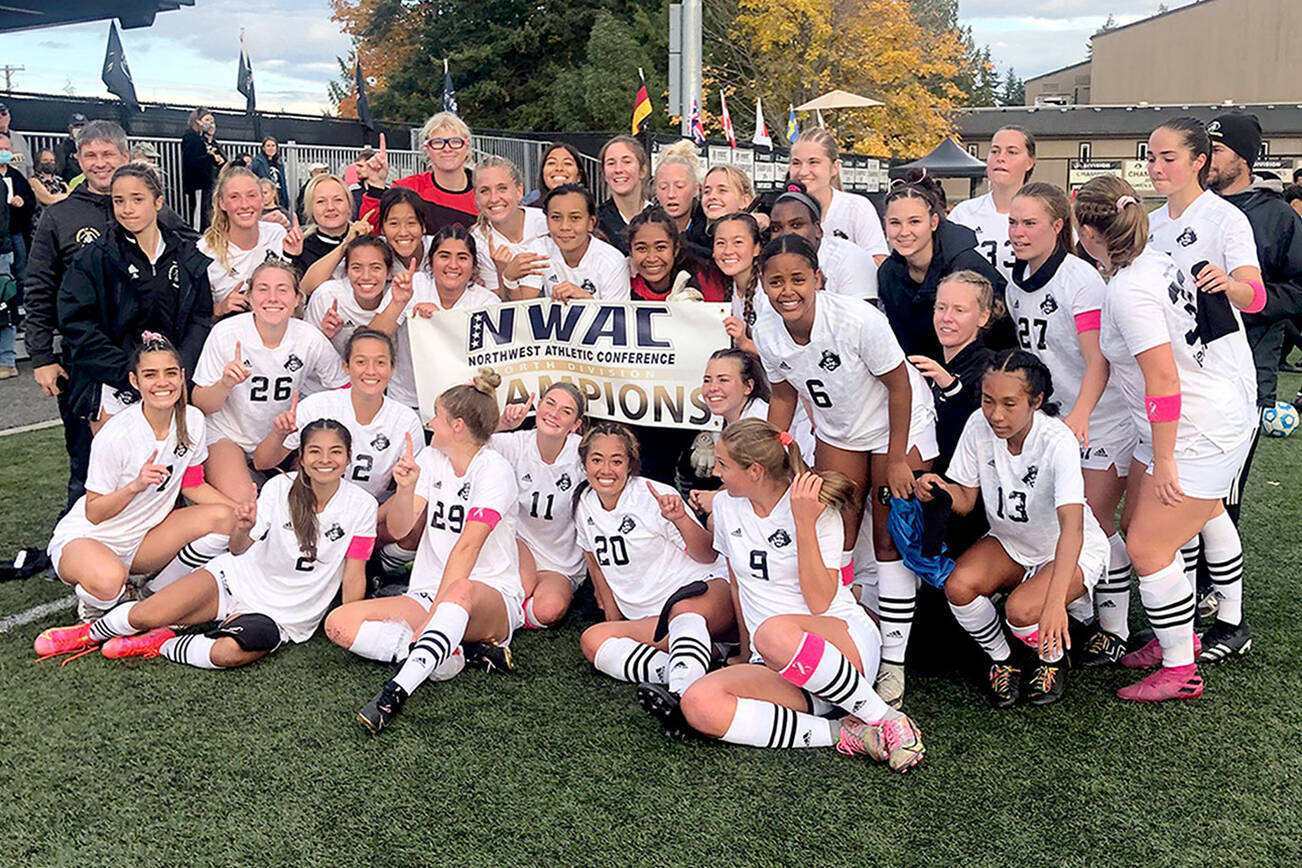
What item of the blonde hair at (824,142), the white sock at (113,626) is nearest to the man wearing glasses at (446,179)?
the blonde hair at (824,142)

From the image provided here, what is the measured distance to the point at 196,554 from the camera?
4953mm

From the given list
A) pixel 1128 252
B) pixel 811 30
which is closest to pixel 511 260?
pixel 1128 252

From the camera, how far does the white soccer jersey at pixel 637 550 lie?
4.52m

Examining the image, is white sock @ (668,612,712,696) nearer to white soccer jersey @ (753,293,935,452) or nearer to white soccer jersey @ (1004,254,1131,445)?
white soccer jersey @ (753,293,935,452)

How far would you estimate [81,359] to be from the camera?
Result: 16.8ft

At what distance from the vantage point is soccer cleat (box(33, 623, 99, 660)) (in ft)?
14.8

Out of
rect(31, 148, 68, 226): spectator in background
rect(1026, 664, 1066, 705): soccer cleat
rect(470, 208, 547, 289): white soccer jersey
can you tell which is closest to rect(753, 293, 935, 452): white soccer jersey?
rect(1026, 664, 1066, 705): soccer cleat

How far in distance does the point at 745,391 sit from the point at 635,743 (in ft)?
5.11

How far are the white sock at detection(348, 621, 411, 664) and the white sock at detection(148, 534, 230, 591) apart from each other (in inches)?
39.5

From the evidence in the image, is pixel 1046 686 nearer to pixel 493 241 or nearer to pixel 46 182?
pixel 493 241

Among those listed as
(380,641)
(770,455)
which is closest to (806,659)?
(770,455)

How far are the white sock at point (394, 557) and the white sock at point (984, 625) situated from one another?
2523mm

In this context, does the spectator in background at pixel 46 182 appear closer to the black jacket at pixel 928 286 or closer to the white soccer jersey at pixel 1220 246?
the black jacket at pixel 928 286

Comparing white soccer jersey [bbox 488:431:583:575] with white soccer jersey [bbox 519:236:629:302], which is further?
white soccer jersey [bbox 519:236:629:302]
